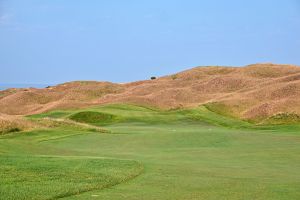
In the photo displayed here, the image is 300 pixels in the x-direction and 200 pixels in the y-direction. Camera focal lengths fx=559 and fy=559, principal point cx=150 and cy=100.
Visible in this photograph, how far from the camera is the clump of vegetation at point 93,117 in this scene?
55.5 m

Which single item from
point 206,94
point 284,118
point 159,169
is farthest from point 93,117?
point 159,169

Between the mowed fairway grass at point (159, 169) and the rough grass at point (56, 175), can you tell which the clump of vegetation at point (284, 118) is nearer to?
the mowed fairway grass at point (159, 169)

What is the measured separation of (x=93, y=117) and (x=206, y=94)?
23.3 metres

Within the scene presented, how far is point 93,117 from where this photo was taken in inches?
2222

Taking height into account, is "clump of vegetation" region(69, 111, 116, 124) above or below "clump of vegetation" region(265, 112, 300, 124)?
above

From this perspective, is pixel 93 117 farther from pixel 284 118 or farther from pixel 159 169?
pixel 159 169

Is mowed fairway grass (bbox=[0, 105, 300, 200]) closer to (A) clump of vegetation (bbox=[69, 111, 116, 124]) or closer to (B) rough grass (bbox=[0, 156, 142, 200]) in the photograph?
(B) rough grass (bbox=[0, 156, 142, 200])

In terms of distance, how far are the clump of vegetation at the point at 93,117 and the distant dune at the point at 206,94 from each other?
1151 cm

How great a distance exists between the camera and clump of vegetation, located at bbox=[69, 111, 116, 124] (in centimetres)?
5547

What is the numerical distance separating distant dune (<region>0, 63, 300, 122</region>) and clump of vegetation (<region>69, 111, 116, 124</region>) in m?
11.5

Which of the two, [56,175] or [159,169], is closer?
[56,175]

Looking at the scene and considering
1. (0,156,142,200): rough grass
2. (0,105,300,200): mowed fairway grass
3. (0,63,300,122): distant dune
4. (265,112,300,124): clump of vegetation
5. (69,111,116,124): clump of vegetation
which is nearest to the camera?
(0,156,142,200): rough grass

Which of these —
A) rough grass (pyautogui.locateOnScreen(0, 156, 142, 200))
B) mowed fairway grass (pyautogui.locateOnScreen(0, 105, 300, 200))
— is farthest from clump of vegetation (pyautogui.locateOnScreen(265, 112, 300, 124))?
rough grass (pyautogui.locateOnScreen(0, 156, 142, 200))

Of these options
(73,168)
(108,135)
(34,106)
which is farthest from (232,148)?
(34,106)
